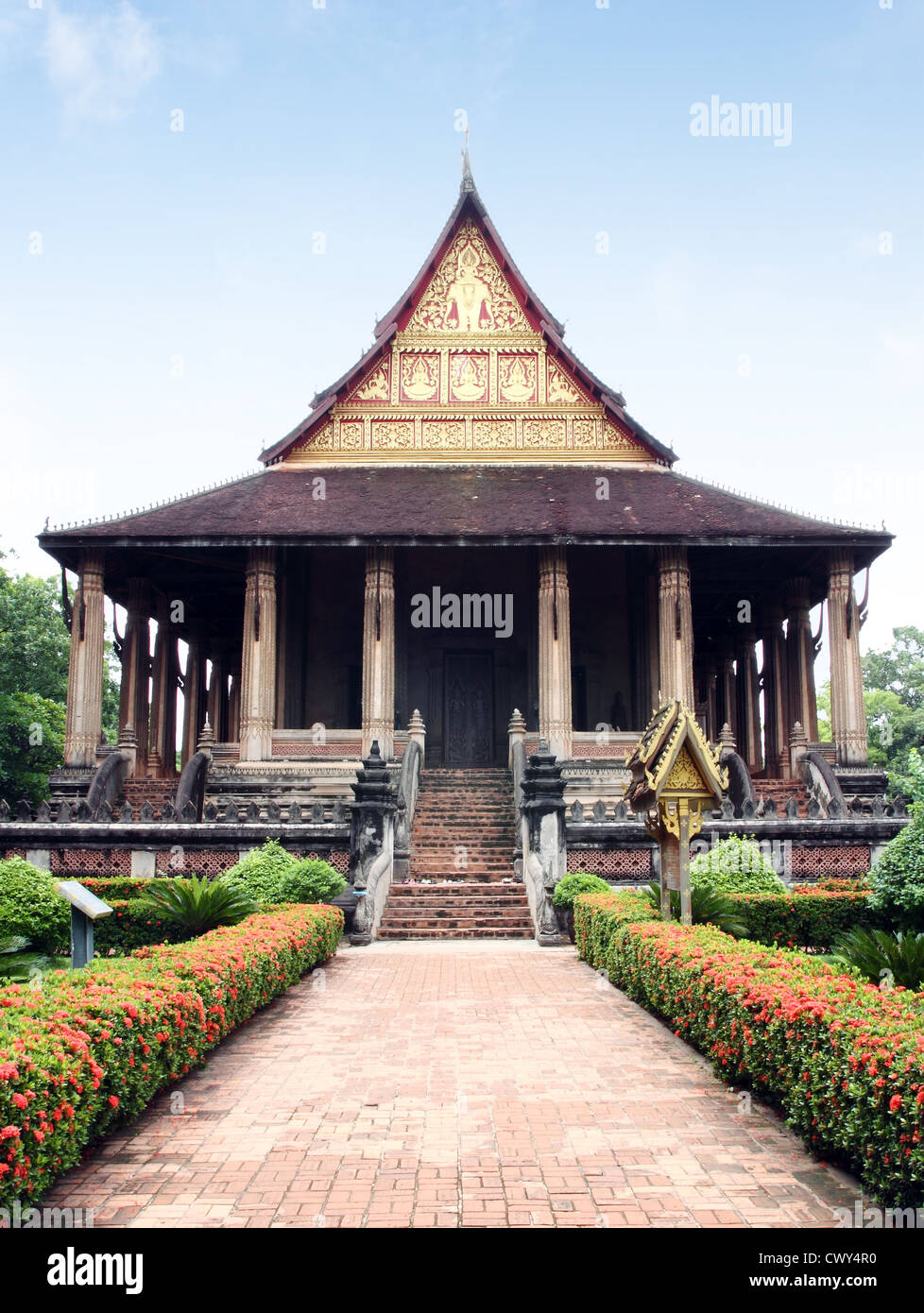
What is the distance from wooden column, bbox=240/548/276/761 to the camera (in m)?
20.6

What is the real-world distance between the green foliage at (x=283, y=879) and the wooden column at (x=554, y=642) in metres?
7.87

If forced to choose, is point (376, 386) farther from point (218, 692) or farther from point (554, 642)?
point (218, 692)

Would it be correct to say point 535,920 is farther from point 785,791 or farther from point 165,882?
point 785,791

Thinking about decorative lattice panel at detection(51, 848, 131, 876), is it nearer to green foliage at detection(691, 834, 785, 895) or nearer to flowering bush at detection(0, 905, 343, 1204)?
flowering bush at detection(0, 905, 343, 1204)

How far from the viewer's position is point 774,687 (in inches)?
989

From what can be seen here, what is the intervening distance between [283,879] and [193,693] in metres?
17.3

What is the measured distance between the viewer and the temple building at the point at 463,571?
20.6 meters

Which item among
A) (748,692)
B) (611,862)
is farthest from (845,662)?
(611,862)

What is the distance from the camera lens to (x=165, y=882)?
11.1 m

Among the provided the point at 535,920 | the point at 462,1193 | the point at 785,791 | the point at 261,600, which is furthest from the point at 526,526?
the point at 462,1193

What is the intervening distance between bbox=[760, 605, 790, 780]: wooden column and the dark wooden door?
658cm

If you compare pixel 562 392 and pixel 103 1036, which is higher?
pixel 562 392

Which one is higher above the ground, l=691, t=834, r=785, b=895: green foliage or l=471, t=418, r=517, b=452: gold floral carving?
l=471, t=418, r=517, b=452: gold floral carving

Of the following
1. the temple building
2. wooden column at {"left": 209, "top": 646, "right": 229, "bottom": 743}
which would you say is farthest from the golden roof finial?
wooden column at {"left": 209, "top": 646, "right": 229, "bottom": 743}
